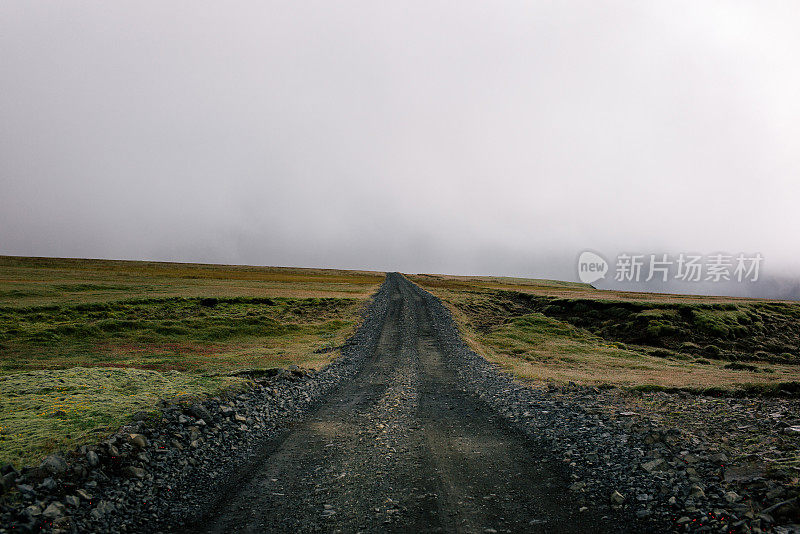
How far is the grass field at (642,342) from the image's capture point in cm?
2106

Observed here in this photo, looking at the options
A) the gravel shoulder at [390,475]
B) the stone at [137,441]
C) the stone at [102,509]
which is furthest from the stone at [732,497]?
the stone at [137,441]

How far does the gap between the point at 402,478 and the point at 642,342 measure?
3751 cm

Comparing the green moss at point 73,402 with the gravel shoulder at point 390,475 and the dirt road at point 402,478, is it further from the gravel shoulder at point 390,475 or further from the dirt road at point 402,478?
the dirt road at point 402,478

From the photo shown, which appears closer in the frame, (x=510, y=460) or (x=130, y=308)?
(x=510, y=460)

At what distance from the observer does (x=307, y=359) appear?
24031mm

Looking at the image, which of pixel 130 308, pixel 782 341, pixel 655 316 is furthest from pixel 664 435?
pixel 130 308

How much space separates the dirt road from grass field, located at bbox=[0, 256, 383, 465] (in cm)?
442

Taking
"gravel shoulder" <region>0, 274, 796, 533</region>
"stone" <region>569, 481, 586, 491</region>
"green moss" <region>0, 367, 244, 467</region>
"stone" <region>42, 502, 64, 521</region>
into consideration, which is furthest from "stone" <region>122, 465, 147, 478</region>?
"stone" <region>569, 481, 586, 491</region>

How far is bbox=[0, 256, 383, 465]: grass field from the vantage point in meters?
10.4

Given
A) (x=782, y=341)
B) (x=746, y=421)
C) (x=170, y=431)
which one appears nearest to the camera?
(x=170, y=431)

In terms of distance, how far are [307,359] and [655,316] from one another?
3786cm

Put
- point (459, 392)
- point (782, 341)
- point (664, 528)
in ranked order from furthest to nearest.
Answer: point (782, 341)
point (459, 392)
point (664, 528)

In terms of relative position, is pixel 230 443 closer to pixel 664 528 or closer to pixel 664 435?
pixel 664 528

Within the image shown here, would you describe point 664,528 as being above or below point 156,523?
above
